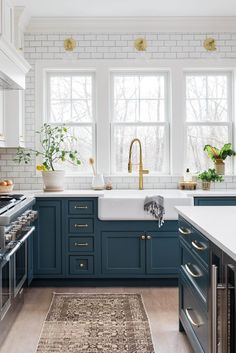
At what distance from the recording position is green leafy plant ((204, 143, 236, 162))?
4926mm

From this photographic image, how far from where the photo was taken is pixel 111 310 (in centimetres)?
365

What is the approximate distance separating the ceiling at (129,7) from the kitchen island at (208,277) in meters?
2.45

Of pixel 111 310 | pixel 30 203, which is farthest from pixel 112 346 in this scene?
pixel 30 203

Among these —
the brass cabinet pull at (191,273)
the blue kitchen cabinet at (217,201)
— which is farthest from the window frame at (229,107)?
the brass cabinet pull at (191,273)

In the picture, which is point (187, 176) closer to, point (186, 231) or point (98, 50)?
point (98, 50)

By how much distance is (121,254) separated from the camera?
14.3 feet

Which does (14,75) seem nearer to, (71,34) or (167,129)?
(71,34)

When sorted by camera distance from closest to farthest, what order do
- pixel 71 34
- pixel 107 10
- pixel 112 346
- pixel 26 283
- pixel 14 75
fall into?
pixel 112 346 → pixel 14 75 → pixel 26 283 → pixel 107 10 → pixel 71 34

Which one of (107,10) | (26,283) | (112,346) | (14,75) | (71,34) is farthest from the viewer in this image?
(71,34)

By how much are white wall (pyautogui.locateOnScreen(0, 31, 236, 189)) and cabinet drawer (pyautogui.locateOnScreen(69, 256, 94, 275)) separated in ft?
3.11

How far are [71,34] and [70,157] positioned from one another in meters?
1.43

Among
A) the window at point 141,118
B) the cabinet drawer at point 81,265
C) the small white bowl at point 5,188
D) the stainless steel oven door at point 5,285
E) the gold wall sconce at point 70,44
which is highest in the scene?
the gold wall sconce at point 70,44

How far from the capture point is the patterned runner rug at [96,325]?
2965 mm

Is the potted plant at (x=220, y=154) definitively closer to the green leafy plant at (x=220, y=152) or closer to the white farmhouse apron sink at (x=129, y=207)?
the green leafy plant at (x=220, y=152)
